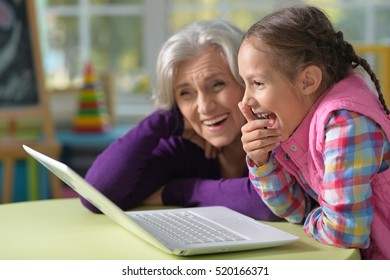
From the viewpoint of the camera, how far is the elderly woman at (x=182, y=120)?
1.58 metres

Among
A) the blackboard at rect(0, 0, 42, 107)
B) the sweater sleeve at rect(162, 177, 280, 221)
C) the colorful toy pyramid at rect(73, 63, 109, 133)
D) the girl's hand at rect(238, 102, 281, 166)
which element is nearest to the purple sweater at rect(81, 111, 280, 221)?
the sweater sleeve at rect(162, 177, 280, 221)

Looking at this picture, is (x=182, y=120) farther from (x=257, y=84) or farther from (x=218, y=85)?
(x=257, y=84)

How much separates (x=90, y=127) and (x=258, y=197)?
2428 millimetres

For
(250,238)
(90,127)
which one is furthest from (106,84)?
(250,238)

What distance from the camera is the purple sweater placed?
4.99 feet

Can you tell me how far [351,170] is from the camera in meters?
1.09

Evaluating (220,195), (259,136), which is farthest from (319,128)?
(220,195)

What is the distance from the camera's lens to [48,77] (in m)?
4.12

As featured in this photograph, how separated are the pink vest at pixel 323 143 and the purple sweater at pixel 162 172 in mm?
246

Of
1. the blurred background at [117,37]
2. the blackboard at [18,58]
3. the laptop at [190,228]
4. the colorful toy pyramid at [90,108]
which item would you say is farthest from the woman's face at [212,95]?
the blurred background at [117,37]

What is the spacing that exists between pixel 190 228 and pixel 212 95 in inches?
17.7

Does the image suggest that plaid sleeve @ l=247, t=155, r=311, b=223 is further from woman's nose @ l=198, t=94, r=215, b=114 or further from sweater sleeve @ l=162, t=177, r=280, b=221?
woman's nose @ l=198, t=94, r=215, b=114
